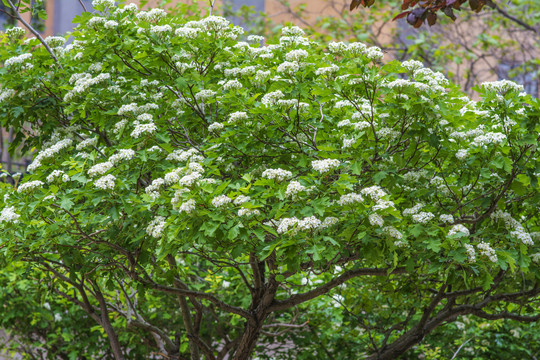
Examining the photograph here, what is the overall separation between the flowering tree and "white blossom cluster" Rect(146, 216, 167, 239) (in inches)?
0.6

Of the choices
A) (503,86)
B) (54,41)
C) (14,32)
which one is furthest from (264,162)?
(14,32)

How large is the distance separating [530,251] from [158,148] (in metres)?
2.60

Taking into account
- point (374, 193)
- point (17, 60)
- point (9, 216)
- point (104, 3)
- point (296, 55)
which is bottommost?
point (9, 216)

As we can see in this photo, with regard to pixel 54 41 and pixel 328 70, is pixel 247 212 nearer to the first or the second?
pixel 328 70

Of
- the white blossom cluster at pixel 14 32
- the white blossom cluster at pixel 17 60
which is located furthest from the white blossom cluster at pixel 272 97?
the white blossom cluster at pixel 14 32

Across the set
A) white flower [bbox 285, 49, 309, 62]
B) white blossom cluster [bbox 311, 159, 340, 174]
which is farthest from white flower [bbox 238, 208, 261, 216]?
white flower [bbox 285, 49, 309, 62]

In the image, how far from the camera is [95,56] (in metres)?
4.76

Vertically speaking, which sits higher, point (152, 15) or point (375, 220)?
point (152, 15)

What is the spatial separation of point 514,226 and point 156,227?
88.5 inches

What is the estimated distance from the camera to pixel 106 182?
12.4 ft

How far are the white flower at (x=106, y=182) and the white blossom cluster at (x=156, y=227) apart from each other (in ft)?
1.07

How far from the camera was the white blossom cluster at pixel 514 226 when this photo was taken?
13.1 ft

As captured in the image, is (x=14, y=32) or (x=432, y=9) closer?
(x=432, y=9)

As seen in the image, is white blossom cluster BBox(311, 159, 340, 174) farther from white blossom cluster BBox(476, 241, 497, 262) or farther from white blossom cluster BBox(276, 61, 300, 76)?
white blossom cluster BBox(476, 241, 497, 262)
